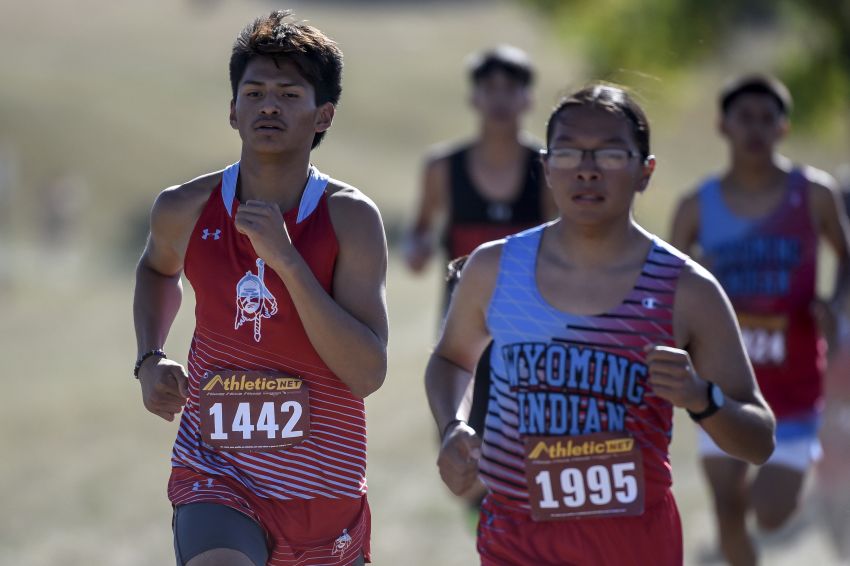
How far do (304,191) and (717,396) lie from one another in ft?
4.18

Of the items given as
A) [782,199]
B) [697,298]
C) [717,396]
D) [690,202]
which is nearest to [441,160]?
[690,202]

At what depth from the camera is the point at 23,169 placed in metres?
40.8

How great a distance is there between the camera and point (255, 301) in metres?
3.99

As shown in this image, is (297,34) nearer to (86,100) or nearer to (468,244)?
(468,244)

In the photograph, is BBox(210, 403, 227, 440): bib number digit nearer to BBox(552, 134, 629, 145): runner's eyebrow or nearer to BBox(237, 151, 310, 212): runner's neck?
BBox(237, 151, 310, 212): runner's neck

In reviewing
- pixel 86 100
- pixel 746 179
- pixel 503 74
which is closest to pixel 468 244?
pixel 503 74

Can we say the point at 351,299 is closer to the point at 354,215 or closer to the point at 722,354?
the point at 354,215

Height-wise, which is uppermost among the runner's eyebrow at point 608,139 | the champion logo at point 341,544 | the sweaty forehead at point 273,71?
the sweaty forehead at point 273,71

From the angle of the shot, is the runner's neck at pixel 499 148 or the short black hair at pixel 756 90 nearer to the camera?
the short black hair at pixel 756 90

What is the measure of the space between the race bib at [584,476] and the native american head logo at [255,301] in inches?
31.0

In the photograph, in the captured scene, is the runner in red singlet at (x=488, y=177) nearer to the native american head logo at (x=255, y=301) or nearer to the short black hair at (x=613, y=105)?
the short black hair at (x=613, y=105)

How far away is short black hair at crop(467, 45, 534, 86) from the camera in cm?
758

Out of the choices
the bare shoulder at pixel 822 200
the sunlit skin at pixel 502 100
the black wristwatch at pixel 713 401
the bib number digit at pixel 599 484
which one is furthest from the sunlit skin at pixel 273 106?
the sunlit skin at pixel 502 100

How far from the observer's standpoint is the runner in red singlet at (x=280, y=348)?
3969 millimetres
